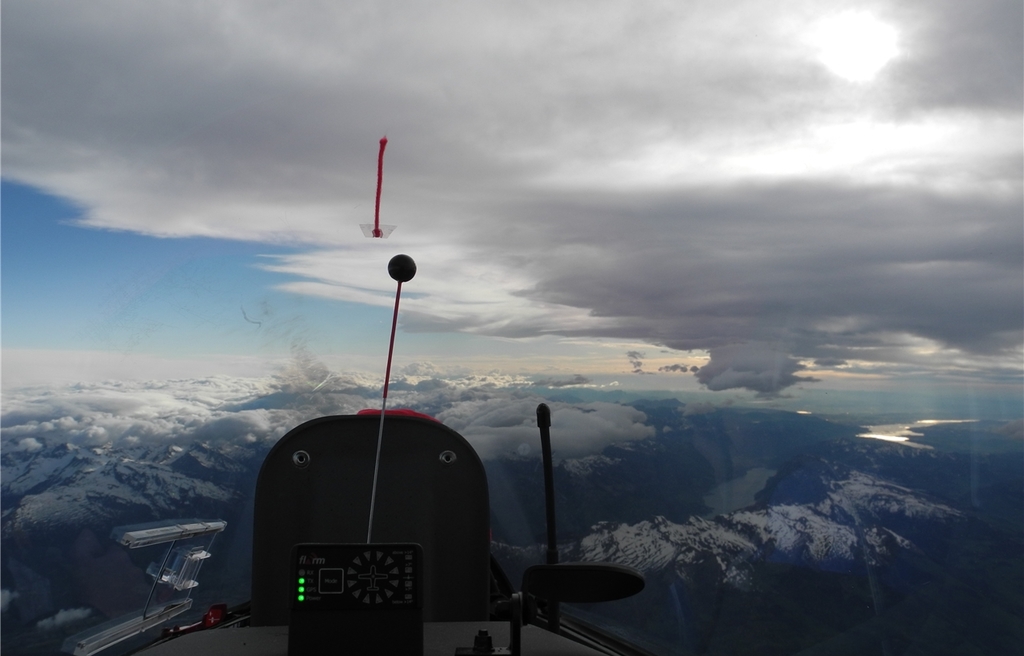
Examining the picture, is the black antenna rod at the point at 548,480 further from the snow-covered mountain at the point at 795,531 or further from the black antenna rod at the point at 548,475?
the snow-covered mountain at the point at 795,531

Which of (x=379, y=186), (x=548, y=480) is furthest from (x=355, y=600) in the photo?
(x=379, y=186)

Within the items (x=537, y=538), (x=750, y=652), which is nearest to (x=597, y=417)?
(x=537, y=538)

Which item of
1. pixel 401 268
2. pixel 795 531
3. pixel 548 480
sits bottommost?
pixel 795 531

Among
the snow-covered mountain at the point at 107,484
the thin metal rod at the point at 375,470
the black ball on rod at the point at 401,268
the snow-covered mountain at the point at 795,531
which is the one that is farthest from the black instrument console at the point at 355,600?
the snow-covered mountain at the point at 795,531

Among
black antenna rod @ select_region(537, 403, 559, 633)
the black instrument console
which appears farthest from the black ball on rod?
the black instrument console

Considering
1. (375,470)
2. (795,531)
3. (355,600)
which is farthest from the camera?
(795,531)

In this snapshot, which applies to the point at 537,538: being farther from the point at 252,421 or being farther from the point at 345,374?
the point at 252,421

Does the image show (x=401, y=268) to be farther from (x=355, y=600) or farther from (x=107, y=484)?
(x=107, y=484)

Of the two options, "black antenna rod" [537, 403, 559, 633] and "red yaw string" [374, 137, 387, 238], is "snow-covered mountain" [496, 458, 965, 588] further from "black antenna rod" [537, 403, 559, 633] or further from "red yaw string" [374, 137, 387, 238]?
"red yaw string" [374, 137, 387, 238]
